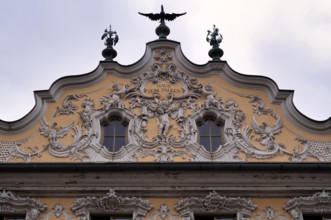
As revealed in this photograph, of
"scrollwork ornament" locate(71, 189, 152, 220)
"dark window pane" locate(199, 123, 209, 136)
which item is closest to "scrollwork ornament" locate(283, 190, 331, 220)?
"dark window pane" locate(199, 123, 209, 136)

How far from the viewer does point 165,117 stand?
1730 cm

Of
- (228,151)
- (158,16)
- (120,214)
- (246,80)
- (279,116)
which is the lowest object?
(120,214)

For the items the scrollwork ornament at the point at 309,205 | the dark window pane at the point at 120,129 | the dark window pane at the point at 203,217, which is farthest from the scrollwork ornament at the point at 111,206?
the scrollwork ornament at the point at 309,205

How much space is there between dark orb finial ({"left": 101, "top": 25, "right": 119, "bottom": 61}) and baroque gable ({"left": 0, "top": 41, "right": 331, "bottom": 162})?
758mm

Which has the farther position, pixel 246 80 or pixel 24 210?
pixel 246 80

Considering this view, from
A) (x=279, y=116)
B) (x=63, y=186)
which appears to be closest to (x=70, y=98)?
(x=63, y=186)

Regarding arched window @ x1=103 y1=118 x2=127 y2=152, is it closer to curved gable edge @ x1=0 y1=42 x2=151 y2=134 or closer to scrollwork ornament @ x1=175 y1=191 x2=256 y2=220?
curved gable edge @ x1=0 y1=42 x2=151 y2=134

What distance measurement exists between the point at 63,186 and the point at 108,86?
348cm

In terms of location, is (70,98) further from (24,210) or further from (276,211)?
(276,211)

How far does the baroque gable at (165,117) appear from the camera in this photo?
16625 millimetres

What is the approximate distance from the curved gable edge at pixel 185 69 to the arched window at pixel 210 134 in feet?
4.90

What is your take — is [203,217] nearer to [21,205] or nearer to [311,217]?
[311,217]

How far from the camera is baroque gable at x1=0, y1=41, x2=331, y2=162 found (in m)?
16.6

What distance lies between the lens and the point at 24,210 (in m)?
15.5
